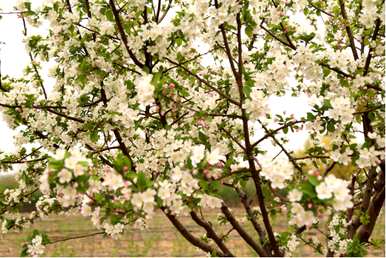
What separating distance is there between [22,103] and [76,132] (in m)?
0.52

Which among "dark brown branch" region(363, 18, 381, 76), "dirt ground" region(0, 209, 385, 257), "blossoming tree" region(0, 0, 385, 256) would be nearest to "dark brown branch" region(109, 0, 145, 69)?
"blossoming tree" region(0, 0, 385, 256)

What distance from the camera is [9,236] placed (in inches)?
533

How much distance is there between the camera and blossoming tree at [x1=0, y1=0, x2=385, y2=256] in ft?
9.69

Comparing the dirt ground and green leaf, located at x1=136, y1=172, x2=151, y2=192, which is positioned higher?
the dirt ground

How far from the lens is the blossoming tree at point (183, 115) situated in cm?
295

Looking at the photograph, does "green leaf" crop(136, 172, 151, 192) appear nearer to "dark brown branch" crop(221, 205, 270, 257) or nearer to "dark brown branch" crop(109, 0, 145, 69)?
"dark brown branch" crop(109, 0, 145, 69)

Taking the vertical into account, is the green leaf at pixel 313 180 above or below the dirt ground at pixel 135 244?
below

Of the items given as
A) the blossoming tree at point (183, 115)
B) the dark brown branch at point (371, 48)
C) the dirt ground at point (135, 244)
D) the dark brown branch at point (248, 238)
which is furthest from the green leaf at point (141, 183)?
the dirt ground at point (135, 244)

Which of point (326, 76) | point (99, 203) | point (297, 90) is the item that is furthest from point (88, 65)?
point (297, 90)

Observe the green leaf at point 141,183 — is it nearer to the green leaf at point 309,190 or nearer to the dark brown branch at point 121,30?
the green leaf at point 309,190

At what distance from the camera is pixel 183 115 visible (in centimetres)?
369

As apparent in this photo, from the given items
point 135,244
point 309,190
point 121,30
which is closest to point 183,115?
point 121,30

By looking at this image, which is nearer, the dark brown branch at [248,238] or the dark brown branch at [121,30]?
the dark brown branch at [121,30]

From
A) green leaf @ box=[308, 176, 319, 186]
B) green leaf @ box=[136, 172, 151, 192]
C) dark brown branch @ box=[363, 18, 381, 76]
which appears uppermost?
dark brown branch @ box=[363, 18, 381, 76]
